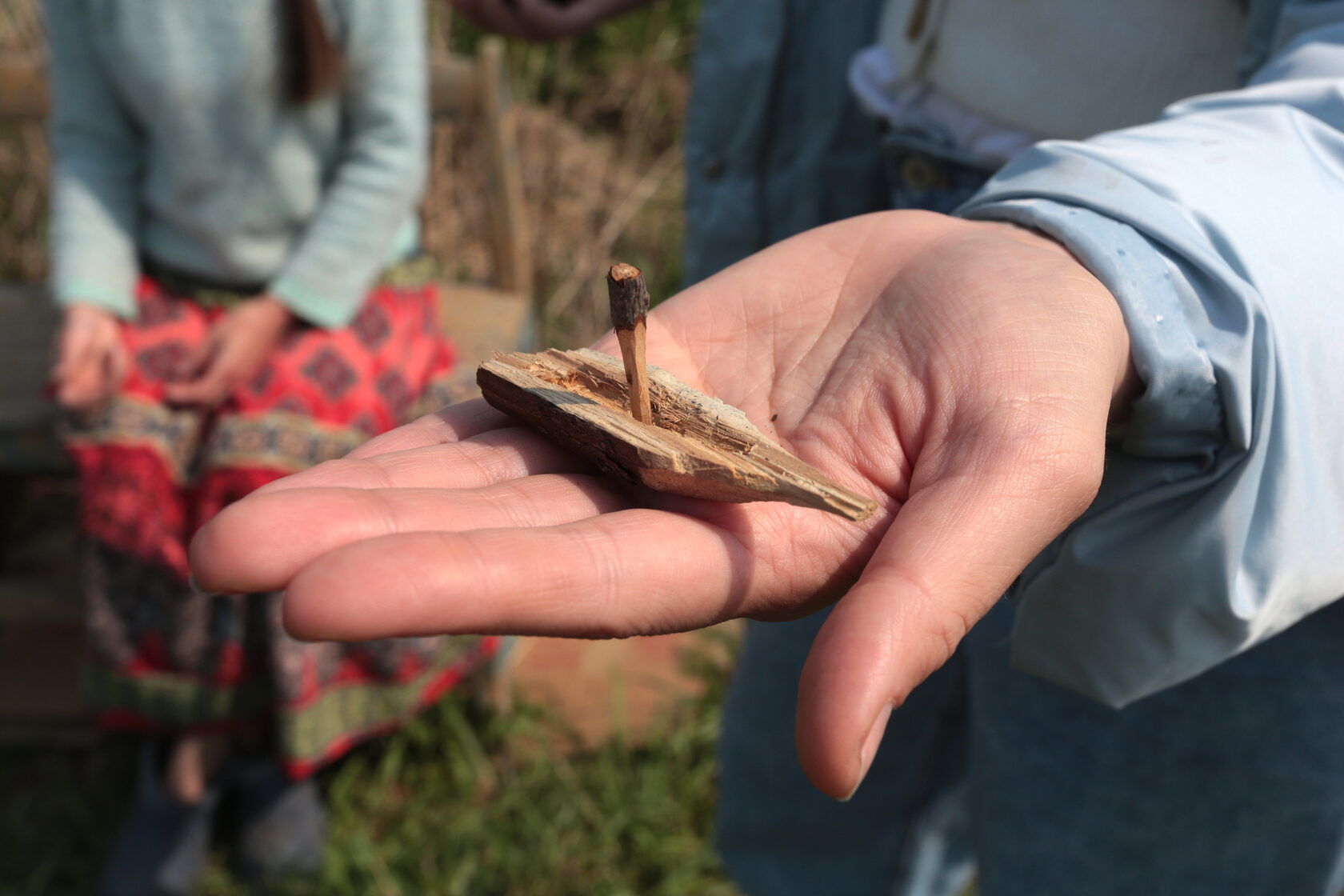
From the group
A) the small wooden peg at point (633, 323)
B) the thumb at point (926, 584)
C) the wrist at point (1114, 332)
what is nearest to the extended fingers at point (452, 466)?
the small wooden peg at point (633, 323)

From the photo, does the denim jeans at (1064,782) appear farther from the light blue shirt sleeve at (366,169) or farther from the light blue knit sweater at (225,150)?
the light blue knit sweater at (225,150)

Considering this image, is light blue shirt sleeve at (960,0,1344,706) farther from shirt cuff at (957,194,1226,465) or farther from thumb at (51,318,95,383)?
thumb at (51,318,95,383)

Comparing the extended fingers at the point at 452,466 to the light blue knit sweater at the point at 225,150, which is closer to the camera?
the extended fingers at the point at 452,466

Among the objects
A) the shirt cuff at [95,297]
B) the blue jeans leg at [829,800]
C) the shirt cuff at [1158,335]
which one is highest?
the shirt cuff at [1158,335]

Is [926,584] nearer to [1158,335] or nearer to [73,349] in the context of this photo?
[1158,335]

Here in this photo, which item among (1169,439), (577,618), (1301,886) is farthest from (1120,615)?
(577,618)

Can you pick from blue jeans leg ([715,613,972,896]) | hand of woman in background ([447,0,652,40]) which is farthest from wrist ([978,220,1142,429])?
hand of woman in background ([447,0,652,40])

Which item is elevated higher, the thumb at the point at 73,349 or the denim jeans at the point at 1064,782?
the thumb at the point at 73,349

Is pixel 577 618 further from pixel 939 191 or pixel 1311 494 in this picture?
pixel 939 191
